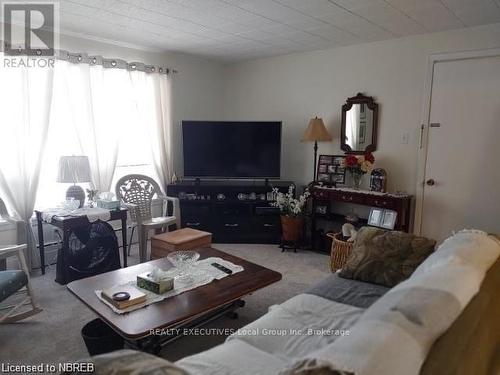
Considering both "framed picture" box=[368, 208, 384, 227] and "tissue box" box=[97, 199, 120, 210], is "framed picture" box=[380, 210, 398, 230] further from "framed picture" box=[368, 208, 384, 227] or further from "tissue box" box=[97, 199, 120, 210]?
"tissue box" box=[97, 199, 120, 210]

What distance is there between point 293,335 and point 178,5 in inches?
101

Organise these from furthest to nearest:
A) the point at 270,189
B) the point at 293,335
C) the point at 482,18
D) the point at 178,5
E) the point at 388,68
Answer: the point at 270,189 → the point at 388,68 → the point at 482,18 → the point at 178,5 → the point at 293,335

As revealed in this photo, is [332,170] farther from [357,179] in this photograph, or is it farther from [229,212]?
Answer: [229,212]

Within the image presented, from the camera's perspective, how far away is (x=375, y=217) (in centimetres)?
363

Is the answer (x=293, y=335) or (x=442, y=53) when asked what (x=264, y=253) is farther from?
(x=442, y=53)

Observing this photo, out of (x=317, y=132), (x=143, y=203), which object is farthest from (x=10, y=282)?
(x=317, y=132)

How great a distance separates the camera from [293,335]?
5.11 ft

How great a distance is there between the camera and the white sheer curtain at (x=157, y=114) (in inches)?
166

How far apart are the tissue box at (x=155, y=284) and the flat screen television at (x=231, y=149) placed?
2500mm

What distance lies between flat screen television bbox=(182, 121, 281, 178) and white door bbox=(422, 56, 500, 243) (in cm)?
179

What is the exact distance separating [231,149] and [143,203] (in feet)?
4.24

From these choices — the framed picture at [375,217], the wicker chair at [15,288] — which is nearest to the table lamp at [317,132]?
the framed picture at [375,217]

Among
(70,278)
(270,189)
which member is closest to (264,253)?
(270,189)

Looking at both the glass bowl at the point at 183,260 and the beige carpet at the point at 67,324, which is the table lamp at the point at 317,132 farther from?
the glass bowl at the point at 183,260
